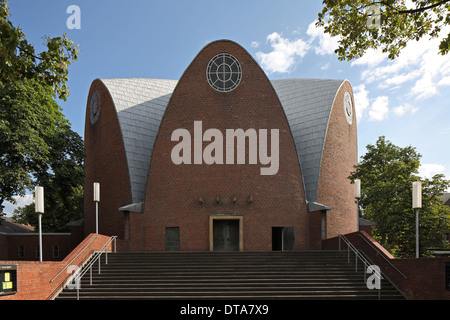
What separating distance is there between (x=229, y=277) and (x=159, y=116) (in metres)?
16.6

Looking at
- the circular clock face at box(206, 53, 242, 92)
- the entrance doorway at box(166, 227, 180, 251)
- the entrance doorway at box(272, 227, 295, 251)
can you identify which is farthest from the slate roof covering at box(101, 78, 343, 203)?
the circular clock face at box(206, 53, 242, 92)

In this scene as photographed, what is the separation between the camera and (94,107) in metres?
26.5

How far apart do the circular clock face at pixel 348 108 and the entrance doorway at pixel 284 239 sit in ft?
33.3

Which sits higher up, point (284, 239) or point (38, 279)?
point (38, 279)

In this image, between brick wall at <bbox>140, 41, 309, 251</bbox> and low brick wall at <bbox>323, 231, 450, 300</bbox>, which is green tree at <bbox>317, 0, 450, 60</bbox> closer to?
low brick wall at <bbox>323, 231, 450, 300</bbox>

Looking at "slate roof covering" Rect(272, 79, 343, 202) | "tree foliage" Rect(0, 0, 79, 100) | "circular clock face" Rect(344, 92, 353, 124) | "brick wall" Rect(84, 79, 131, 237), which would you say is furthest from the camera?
"circular clock face" Rect(344, 92, 353, 124)

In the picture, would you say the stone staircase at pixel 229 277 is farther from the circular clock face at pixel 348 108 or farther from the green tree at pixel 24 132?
the circular clock face at pixel 348 108

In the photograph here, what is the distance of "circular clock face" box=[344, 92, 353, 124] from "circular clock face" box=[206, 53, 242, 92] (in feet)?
30.2

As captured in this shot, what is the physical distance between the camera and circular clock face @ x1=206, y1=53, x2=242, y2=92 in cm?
2108

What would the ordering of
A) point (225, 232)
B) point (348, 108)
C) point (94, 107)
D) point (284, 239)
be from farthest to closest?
point (348, 108) < point (94, 107) < point (284, 239) < point (225, 232)

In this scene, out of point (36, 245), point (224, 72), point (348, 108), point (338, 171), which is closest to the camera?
point (224, 72)

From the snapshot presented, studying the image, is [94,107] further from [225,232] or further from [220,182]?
[225,232]

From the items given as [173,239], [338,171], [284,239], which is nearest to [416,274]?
[284,239]
